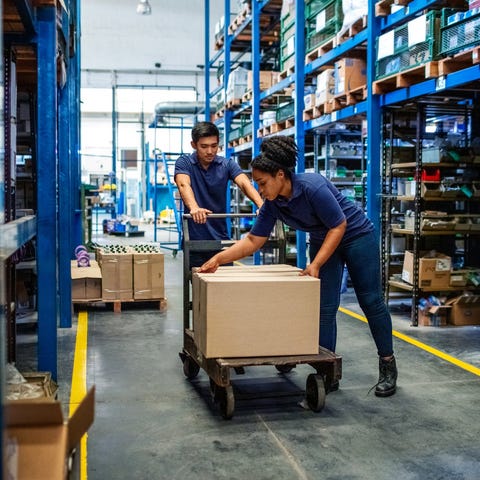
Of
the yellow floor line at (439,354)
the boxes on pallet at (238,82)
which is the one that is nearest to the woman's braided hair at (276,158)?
the yellow floor line at (439,354)

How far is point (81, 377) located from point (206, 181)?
6.15 ft

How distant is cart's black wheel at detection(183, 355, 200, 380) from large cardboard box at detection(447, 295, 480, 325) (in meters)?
3.40

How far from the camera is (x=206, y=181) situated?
526 cm

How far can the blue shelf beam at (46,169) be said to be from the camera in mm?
4215

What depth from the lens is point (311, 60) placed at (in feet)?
32.0

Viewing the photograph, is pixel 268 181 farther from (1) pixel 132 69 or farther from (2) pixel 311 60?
(1) pixel 132 69

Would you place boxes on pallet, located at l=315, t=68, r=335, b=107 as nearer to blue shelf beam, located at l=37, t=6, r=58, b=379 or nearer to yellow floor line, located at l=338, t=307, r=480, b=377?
yellow floor line, located at l=338, t=307, r=480, b=377

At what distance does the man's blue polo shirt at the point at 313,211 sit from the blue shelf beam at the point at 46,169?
140 cm

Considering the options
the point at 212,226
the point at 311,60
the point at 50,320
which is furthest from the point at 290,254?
the point at 50,320

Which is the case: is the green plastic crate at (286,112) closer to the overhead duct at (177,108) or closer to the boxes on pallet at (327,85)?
the boxes on pallet at (327,85)

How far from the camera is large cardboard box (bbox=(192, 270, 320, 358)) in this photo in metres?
3.98

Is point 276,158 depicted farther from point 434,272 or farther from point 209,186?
point 434,272

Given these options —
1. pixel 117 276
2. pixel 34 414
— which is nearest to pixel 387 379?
pixel 34 414

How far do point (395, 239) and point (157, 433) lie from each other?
4.95 m
